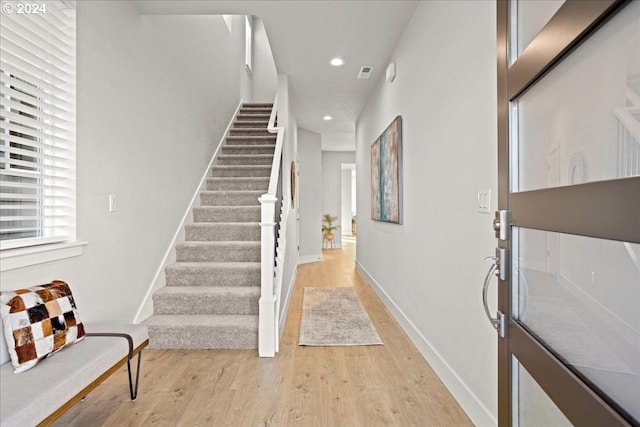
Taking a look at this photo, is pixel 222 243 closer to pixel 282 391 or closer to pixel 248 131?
pixel 282 391

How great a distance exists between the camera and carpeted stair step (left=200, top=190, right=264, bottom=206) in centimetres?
414

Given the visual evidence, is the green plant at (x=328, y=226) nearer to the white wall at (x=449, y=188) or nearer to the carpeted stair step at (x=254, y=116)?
the carpeted stair step at (x=254, y=116)

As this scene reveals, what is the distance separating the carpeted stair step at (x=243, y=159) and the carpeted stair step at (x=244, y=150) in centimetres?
22

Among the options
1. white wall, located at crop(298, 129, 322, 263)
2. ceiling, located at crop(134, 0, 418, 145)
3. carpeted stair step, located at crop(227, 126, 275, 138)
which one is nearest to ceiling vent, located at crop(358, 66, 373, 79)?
ceiling, located at crop(134, 0, 418, 145)

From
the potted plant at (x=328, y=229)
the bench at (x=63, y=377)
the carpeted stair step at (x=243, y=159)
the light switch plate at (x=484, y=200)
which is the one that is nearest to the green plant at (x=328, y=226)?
the potted plant at (x=328, y=229)

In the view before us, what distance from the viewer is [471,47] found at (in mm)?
1802

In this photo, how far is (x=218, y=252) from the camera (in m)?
3.40

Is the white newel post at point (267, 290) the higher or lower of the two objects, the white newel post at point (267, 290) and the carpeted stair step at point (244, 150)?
the lower

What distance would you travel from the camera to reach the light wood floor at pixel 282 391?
1.81 meters

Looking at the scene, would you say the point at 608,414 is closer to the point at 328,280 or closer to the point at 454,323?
the point at 454,323

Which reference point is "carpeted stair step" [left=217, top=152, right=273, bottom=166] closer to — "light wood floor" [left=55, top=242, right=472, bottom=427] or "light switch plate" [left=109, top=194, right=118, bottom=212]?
"light switch plate" [left=109, top=194, right=118, bottom=212]

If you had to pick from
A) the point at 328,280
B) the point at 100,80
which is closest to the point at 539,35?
the point at 100,80

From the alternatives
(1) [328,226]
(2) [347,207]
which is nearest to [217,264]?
(1) [328,226]

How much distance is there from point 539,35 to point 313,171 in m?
6.70
